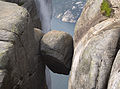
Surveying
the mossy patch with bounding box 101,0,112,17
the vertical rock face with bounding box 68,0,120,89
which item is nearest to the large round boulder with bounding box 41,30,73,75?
the vertical rock face with bounding box 68,0,120,89

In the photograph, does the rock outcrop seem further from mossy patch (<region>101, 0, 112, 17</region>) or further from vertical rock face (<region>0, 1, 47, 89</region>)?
mossy patch (<region>101, 0, 112, 17</region>)

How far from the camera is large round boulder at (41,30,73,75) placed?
2078 centimetres

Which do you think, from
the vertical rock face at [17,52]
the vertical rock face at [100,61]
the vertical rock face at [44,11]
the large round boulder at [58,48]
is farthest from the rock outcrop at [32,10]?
the vertical rock face at [100,61]

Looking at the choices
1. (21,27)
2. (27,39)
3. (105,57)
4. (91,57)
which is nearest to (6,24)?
(21,27)

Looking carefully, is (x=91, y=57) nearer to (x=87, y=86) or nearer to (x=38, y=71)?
(x=87, y=86)

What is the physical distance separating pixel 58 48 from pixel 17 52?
6358mm

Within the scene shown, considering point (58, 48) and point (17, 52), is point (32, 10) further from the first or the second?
point (17, 52)

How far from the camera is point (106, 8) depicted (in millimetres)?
17000

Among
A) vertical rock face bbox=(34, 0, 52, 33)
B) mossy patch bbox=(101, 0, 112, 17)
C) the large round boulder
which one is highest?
mossy patch bbox=(101, 0, 112, 17)

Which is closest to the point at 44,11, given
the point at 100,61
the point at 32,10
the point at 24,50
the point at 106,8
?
the point at 32,10

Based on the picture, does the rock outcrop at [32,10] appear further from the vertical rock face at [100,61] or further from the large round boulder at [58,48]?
the vertical rock face at [100,61]

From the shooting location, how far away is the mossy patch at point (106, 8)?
1679 centimetres

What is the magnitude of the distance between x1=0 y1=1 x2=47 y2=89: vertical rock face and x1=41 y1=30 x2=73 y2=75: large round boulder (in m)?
0.98

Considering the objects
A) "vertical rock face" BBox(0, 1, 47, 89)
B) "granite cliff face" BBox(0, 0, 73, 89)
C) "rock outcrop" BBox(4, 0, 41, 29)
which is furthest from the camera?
"rock outcrop" BBox(4, 0, 41, 29)
